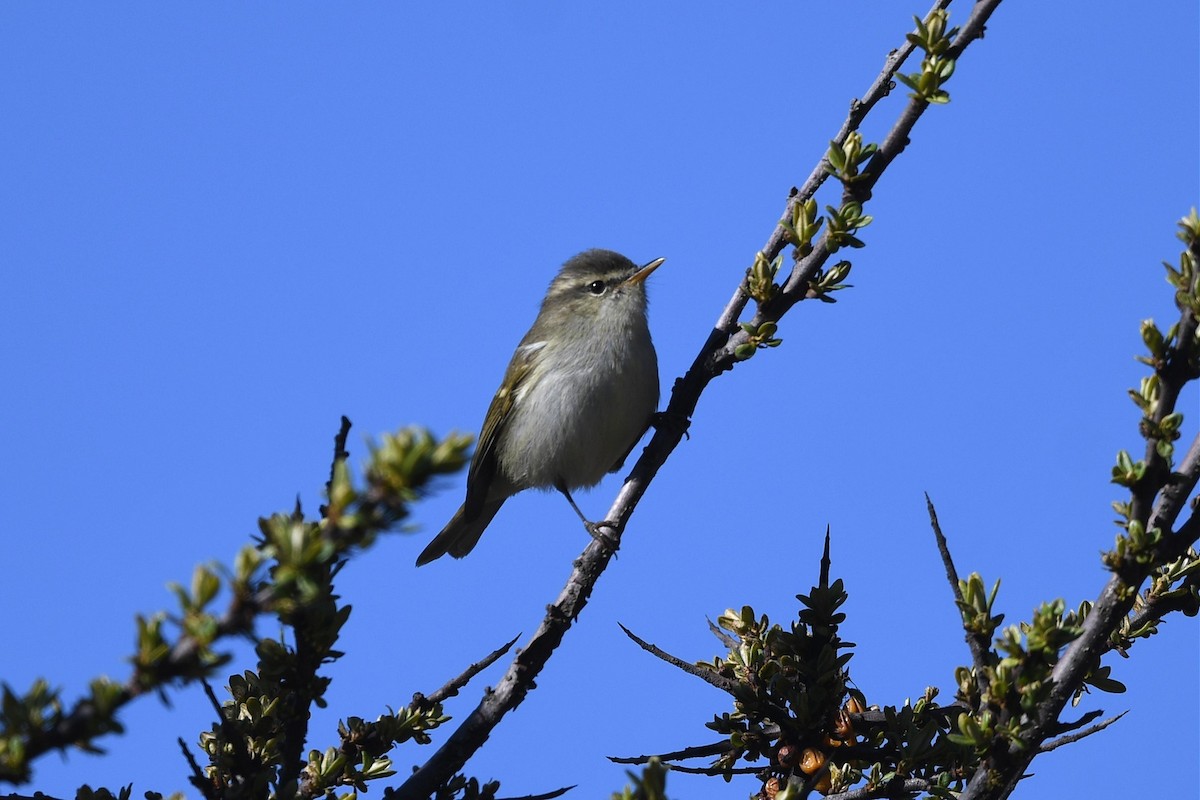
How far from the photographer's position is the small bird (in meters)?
7.27

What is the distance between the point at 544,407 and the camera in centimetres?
761

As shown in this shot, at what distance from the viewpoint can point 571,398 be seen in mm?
7395

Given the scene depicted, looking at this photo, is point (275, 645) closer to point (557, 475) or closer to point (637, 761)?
point (637, 761)

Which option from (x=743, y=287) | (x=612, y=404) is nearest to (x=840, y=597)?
(x=743, y=287)

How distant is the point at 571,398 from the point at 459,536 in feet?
5.19

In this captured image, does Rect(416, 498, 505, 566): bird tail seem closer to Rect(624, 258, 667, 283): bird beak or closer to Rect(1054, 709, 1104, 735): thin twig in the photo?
Rect(624, 258, 667, 283): bird beak

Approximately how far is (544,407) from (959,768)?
4490 millimetres

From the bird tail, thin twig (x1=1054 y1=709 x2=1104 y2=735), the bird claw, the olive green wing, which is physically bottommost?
thin twig (x1=1054 y1=709 x2=1104 y2=735)

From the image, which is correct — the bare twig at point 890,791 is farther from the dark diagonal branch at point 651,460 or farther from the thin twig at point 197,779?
the thin twig at point 197,779

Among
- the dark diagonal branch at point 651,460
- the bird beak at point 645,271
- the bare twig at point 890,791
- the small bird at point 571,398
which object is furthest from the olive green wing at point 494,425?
the bare twig at point 890,791

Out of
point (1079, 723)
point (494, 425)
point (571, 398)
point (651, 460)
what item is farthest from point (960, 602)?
point (494, 425)

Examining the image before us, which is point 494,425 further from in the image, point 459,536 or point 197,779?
point 197,779

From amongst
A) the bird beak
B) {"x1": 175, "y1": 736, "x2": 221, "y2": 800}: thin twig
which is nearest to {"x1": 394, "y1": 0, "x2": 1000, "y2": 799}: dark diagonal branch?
{"x1": 175, "y1": 736, "x2": 221, "y2": 800}: thin twig

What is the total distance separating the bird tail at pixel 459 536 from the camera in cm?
809
